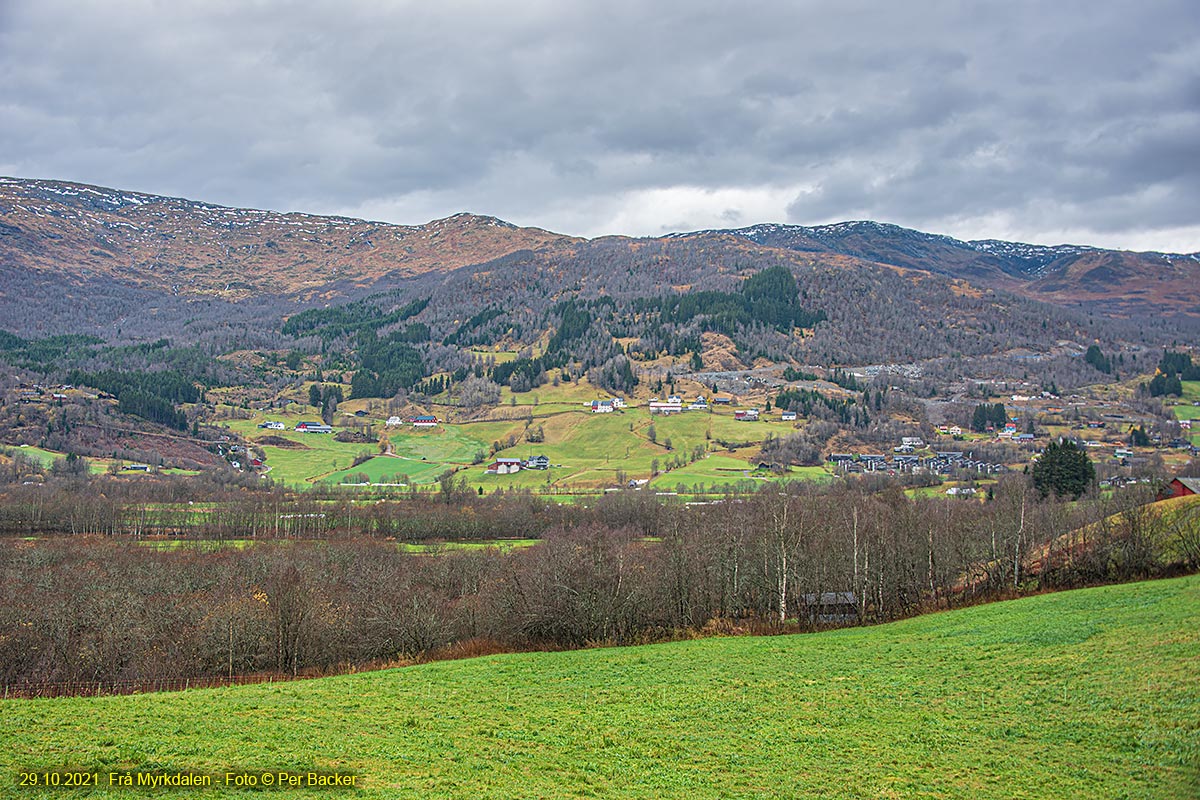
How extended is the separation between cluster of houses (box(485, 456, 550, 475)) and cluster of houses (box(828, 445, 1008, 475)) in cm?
6289

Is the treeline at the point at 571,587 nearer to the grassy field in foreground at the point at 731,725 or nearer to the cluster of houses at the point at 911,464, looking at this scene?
the grassy field in foreground at the point at 731,725

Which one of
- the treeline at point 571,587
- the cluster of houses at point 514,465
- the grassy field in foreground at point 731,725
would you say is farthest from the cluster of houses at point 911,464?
the grassy field in foreground at point 731,725

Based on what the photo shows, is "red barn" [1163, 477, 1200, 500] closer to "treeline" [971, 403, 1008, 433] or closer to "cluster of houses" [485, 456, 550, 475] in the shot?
"cluster of houses" [485, 456, 550, 475]

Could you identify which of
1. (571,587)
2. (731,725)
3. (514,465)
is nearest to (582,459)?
(514,465)

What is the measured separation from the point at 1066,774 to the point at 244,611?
2121 inches

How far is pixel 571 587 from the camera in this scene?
55188mm

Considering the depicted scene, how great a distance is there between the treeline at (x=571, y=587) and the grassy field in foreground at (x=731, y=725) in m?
16.5

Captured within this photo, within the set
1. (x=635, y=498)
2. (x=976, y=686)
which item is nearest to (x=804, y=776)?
(x=976, y=686)

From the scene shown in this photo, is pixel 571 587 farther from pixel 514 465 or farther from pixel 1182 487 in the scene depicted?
pixel 514 465

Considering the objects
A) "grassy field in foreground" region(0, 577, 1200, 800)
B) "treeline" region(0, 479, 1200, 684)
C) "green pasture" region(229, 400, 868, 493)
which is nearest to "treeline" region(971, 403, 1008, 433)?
"green pasture" region(229, 400, 868, 493)

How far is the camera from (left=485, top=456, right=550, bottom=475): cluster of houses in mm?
169625

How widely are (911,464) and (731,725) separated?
146 m

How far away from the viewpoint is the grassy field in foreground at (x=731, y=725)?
2097 centimetres

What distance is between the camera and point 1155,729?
22.9m
